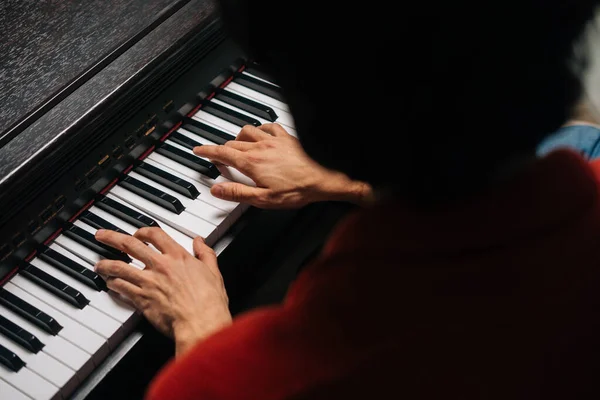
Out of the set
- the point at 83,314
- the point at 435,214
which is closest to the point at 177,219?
the point at 83,314

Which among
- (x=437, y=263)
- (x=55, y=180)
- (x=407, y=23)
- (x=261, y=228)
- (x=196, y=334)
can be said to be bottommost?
(x=261, y=228)

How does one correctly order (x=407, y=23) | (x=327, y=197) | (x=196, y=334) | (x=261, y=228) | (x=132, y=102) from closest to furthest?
(x=407, y=23) < (x=196, y=334) < (x=132, y=102) < (x=327, y=197) < (x=261, y=228)

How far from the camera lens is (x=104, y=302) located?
3.98ft

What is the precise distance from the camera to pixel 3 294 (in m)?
1.23

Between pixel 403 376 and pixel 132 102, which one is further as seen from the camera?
pixel 132 102

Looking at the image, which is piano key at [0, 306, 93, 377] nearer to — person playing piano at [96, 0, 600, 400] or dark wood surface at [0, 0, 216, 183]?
dark wood surface at [0, 0, 216, 183]

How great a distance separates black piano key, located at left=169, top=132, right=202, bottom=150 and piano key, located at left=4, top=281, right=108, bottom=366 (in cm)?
43

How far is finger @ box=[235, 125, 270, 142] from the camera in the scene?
1.44 meters

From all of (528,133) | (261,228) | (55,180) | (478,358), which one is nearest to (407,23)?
(528,133)

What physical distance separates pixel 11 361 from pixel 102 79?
1.72ft

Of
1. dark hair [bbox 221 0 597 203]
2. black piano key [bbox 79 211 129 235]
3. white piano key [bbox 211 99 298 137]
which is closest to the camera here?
dark hair [bbox 221 0 597 203]

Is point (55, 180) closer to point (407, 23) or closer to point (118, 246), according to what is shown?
point (118, 246)

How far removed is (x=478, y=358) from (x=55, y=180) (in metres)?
0.86

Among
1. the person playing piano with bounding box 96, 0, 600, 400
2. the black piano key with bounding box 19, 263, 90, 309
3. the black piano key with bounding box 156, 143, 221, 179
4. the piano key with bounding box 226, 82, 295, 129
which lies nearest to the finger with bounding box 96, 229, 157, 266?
the black piano key with bounding box 19, 263, 90, 309
